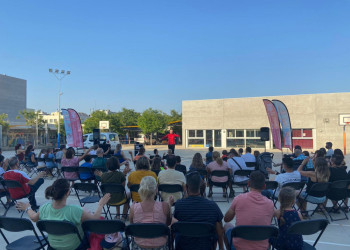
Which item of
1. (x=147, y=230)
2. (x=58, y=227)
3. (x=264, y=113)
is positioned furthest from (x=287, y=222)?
(x=264, y=113)

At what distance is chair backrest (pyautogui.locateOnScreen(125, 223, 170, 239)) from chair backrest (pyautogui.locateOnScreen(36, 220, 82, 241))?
560mm

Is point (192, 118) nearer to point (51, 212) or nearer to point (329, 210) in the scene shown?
point (329, 210)

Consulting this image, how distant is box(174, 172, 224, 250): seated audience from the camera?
3.01m

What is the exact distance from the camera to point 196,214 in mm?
3082

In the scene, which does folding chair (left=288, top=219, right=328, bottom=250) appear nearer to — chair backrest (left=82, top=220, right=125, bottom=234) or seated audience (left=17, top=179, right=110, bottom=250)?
chair backrest (left=82, top=220, right=125, bottom=234)

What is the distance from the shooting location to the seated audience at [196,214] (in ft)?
9.87

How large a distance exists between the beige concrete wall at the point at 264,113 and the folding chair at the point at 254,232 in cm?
2537

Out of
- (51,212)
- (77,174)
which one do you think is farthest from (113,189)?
(77,174)

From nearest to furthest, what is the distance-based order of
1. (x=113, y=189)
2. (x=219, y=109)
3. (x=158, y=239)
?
1. (x=158, y=239)
2. (x=113, y=189)
3. (x=219, y=109)

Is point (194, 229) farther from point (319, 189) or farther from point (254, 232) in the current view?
point (319, 189)

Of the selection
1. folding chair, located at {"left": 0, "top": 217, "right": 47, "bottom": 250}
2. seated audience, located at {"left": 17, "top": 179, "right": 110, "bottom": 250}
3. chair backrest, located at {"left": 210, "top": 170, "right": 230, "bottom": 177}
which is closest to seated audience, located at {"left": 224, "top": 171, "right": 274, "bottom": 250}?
seated audience, located at {"left": 17, "top": 179, "right": 110, "bottom": 250}

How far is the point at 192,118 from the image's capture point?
31.3 m

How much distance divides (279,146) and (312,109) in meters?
16.5

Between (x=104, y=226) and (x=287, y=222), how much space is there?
1.94 m
